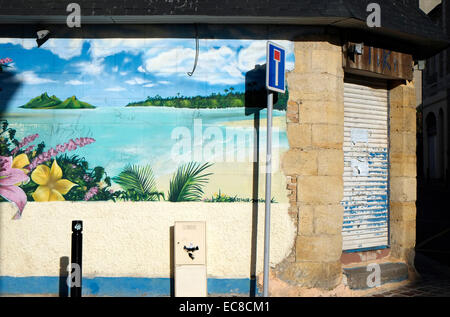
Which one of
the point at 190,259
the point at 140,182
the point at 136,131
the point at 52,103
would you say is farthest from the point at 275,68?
the point at 52,103

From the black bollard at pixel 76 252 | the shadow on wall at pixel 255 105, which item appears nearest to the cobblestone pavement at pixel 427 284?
the shadow on wall at pixel 255 105

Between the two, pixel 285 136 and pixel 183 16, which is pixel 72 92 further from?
pixel 285 136

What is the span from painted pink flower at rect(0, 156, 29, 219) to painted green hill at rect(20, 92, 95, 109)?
0.83 meters

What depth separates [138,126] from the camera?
641 cm

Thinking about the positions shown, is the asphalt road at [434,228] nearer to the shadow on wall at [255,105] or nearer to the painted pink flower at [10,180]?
the shadow on wall at [255,105]

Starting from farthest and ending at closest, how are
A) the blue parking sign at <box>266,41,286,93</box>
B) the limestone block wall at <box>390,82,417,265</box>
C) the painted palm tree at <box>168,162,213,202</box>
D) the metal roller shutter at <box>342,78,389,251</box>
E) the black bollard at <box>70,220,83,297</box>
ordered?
the limestone block wall at <box>390,82,417,265</box> < the metal roller shutter at <box>342,78,389,251</box> < the painted palm tree at <box>168,162,213,202</box> < the blue parking sign at <box>266,41,286,93</box> < the black bollard at <box>70,220,83,297</box>

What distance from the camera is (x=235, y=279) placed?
6.32 m

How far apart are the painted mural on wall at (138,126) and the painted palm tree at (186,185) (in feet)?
0.05

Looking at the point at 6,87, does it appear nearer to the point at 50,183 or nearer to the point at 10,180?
the point at 10,180

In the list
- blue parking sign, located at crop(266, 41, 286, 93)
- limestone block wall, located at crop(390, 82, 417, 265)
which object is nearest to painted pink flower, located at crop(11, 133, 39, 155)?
blue parking sign, located at crop(266, 41, 286, 93)

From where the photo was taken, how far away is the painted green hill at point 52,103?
21.1ft

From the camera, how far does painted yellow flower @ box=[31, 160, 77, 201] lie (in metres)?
6.42

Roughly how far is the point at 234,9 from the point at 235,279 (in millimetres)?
3677

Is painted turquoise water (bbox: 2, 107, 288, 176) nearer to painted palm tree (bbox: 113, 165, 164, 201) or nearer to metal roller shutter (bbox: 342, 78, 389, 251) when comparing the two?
painted palm tree (bbox: 113, 165, 164, 201)
